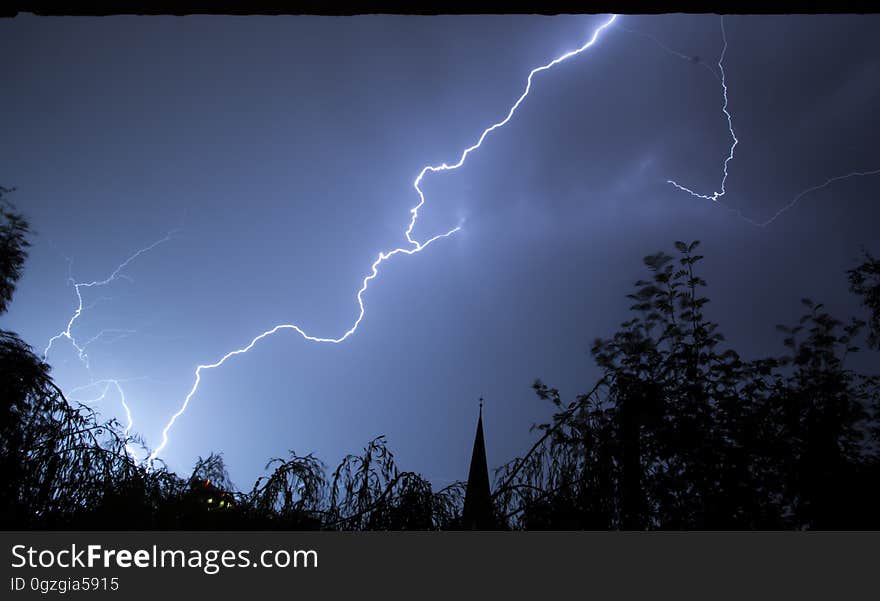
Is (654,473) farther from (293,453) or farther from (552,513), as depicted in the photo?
(293,453)

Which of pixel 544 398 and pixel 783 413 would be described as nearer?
pixel 783 413

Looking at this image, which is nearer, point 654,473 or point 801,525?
point 801,525
